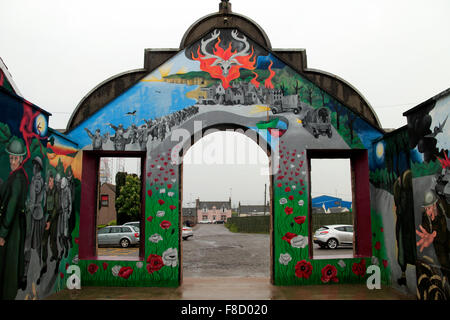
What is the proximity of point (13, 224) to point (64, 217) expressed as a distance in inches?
71.5

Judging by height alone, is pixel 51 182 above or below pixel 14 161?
below

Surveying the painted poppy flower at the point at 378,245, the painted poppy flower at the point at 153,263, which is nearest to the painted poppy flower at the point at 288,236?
the painted poppy flower at the point at 378,245

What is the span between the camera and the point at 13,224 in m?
5.24

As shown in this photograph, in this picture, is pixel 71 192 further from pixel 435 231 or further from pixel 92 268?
pixel 435 231

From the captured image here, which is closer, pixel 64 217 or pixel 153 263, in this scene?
pixel 64 217

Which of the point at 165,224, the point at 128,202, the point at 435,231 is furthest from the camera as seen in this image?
the point at 128,202

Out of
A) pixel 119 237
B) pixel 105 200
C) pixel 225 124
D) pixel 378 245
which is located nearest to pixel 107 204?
pixel 105 200

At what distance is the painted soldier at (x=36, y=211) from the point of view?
5.72 metres

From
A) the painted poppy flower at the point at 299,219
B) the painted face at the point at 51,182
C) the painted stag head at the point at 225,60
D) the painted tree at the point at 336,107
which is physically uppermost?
the painted stag head at the point at 225,60

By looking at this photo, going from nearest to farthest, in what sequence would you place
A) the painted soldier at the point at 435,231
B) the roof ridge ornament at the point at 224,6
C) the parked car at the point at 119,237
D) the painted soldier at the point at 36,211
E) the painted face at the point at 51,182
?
1. the painted soldier at the point at 435,231
2. the painted soldier at the point at 36,211
3. the painted face at the point at 51,182
4. the roof ridge ornament at the point at 224,6
5. the parked car at the point at 119,237

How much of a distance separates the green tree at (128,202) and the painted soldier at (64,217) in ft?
57.5

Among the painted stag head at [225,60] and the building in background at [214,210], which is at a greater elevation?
the painted stag head at [225,60]

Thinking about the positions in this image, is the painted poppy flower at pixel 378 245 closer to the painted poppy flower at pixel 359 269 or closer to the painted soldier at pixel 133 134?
the painted poppy flower at pixel 359 269

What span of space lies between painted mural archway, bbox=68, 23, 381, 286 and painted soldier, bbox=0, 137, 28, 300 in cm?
211
